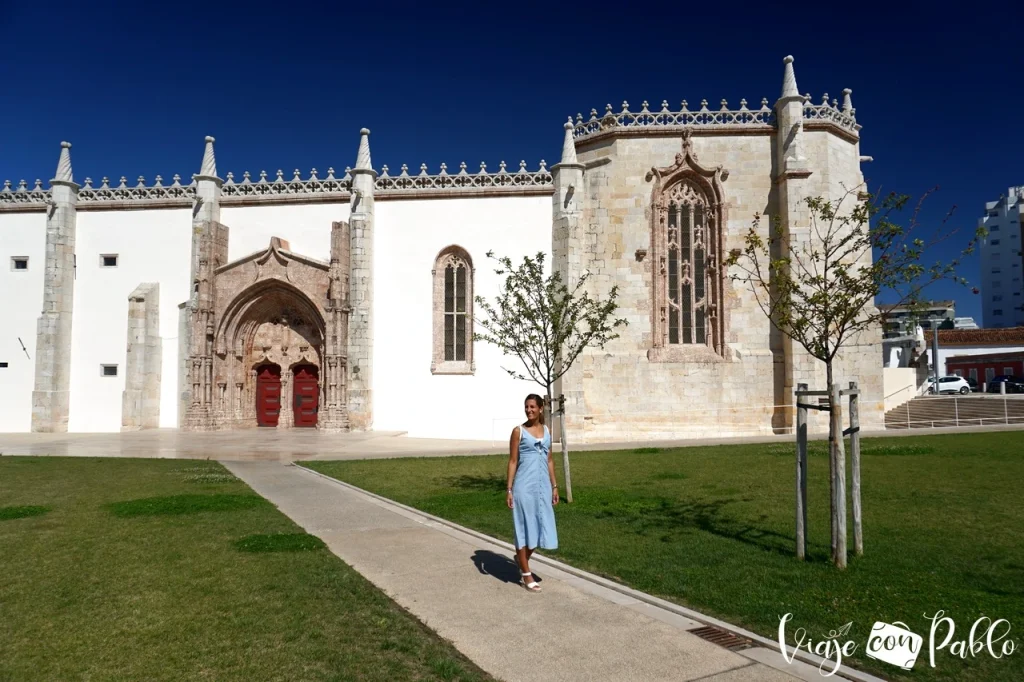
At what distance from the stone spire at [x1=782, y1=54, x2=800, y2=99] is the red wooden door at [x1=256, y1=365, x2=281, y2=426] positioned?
21.2 meters

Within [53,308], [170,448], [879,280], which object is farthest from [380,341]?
[879,280]

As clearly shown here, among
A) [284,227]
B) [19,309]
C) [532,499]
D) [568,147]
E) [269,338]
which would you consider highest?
[568,147]

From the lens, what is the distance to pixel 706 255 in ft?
74.6

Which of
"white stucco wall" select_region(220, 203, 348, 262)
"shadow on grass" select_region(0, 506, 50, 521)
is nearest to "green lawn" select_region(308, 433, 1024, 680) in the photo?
"shadow on grass" select_region(0, 506, 50, 521)

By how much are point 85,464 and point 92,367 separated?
11.7 metres

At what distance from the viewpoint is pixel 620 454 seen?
56.5 ft

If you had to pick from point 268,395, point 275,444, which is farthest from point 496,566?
point 268,395

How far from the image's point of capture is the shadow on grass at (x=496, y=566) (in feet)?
20.2

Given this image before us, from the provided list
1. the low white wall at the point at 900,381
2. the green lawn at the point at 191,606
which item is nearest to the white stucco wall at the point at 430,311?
the green lawn at the point at 191,606

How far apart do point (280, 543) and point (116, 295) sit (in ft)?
73.6

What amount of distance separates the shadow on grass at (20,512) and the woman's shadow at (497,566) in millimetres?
6502

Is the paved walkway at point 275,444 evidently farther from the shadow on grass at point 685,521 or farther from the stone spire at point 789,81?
the stone spire at point 789,81

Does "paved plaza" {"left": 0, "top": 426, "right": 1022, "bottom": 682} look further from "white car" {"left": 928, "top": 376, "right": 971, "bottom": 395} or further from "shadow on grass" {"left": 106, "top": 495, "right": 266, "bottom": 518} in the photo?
"white car" {"left": 928, "top": 376, "right": 971, "bottom": 395}

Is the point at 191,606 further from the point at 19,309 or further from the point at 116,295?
the point at 19,309
